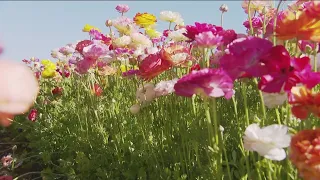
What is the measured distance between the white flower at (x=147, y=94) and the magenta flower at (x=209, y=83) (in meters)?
0.59

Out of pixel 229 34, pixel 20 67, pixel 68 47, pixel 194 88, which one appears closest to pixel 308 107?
pixel 194 88

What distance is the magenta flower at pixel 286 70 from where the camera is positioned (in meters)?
0.79

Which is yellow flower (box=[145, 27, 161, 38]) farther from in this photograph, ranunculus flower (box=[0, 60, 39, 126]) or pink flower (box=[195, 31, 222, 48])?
ranunculus flower (box=[0, 60, 39, 126])

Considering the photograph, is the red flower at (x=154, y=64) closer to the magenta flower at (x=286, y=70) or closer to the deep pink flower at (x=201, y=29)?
the deep pink flower at (x=201, y=29)

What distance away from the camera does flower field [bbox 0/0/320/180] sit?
799 millimetres

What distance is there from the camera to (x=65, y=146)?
243 centimetres

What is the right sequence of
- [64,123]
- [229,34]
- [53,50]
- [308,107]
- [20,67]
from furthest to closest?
[53,50] < [64,123] < [229,34] < [308,107] < [20,67]

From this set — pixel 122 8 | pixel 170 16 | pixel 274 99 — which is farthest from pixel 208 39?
pixel 122 8

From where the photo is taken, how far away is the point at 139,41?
7.39ft

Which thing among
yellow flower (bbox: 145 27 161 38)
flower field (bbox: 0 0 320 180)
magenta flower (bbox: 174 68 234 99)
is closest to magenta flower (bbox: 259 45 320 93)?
flower field (bbox: 0 0 320 180)

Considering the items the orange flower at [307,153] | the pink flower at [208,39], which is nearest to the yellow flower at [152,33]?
the pink flower at [208,39]

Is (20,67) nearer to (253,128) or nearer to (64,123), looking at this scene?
(253,128)

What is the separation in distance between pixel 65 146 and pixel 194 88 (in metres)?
1.61

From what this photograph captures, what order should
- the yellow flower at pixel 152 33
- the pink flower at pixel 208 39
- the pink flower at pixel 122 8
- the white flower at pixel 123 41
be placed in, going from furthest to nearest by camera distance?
1. the pink flower at pixel 122 8
2. the yellow flower at pixel 152 33
3. the white flower at pixel 123 41
4. the pink flower at pixel 208 39
